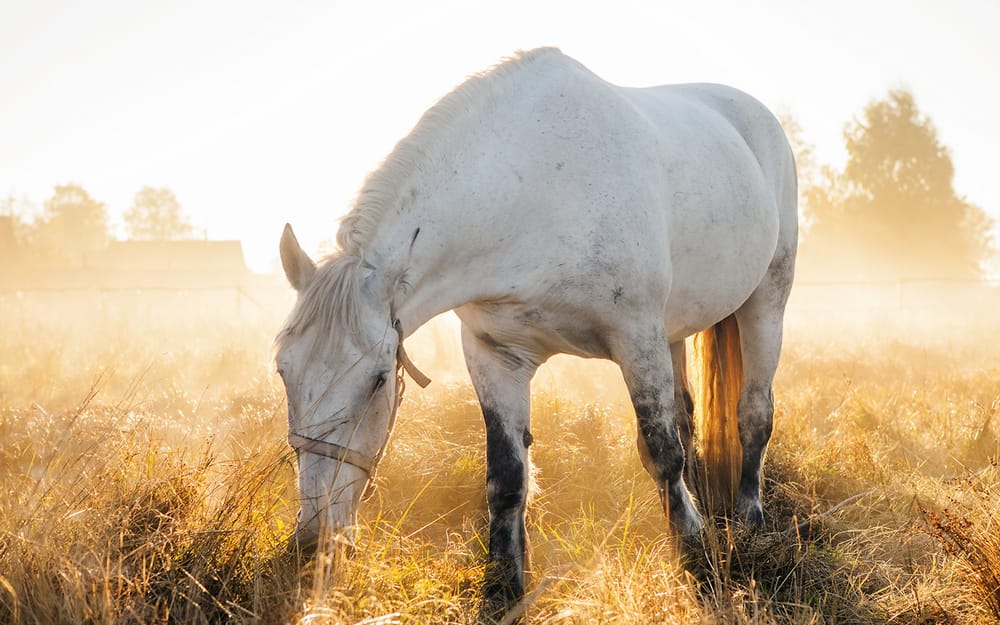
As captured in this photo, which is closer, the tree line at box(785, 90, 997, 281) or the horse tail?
the horse tail

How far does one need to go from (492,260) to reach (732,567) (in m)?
1.53

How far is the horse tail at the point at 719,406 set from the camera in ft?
14.4

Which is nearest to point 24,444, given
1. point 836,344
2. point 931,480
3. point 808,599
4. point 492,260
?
point 492,260

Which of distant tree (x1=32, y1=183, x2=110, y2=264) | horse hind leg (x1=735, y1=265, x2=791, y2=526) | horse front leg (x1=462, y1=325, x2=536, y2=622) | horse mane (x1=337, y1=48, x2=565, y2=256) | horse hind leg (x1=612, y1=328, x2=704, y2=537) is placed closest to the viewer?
horse mane (x1=337, y1=48, x2=565, y2=256)

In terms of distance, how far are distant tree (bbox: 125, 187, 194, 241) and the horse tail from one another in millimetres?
59466

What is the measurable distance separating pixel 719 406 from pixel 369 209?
9.00 ft

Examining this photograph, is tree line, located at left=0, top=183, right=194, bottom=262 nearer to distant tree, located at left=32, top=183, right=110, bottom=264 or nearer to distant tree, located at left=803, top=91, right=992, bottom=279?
distant tree, located at left=32, top=183, right=110, bottom=264

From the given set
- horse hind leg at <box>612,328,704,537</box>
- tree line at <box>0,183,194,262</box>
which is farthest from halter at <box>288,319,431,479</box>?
tree line at <box>0,183,194,262</box>

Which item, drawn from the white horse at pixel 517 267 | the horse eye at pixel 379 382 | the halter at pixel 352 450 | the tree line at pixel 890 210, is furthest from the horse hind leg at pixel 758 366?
the tree line at pixel 890 210

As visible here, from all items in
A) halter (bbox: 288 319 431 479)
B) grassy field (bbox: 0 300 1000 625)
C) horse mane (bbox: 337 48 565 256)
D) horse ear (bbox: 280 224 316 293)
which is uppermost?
horse mane (bbox: 337 48 565 256)

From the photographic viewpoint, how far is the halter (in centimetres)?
249

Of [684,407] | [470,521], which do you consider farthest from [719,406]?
[470,521]

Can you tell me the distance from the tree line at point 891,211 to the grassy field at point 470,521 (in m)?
27.2

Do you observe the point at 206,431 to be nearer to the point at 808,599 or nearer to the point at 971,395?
the point at 808,599
